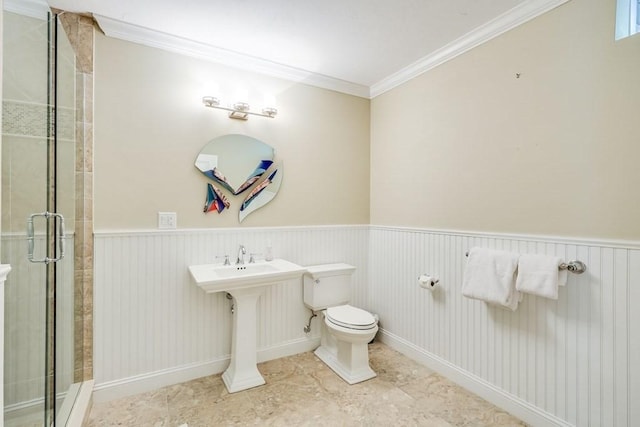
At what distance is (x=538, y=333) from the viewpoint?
70.8 inches

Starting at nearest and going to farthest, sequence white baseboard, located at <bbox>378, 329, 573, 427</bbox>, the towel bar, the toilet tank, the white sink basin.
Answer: the towel bar
white baseboard, located at <bbox>378, 329, 573, 427</bbox>
the white sink basin
the toilet tank

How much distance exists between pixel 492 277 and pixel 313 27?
1.95 m

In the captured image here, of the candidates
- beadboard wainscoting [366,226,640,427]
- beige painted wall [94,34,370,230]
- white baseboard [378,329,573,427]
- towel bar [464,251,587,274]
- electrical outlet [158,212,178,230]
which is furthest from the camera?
electrical outlet [158,212,178,230]

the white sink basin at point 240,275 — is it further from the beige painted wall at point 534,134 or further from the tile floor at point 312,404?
the beige painted wall at point 534,134

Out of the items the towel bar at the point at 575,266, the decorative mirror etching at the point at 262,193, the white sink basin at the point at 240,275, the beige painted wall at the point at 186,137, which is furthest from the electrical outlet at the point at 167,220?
the towel bar at the point at 575,266

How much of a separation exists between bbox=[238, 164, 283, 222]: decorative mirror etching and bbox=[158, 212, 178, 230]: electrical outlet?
47 centimetres

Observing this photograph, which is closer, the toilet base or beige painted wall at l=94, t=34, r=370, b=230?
beige painted wall at l=94, t=34, r=370, b=230

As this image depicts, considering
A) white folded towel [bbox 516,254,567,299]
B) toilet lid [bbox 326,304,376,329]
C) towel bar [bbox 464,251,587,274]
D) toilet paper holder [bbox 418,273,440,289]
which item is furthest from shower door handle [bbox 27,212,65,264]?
towel bar [bbox 464,251,587,274]

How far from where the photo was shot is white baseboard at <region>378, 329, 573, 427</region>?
1.78m

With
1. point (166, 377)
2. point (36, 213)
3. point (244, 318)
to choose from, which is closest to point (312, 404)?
point (244, 318)

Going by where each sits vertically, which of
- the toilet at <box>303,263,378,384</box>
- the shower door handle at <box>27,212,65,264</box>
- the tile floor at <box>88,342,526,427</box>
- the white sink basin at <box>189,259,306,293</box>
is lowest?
the tile floor at <box>88,342,526,427</box>

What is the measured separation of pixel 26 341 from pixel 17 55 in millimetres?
1178

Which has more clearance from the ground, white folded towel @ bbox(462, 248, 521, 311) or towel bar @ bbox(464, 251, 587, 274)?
towel bar @ bbox(464, 251, 587, 274)

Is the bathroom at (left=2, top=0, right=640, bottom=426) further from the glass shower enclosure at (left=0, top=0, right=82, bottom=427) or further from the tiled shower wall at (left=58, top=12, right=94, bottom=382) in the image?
the glass shower enclosure at (left=0, top=0, right=82, bottom=427)
